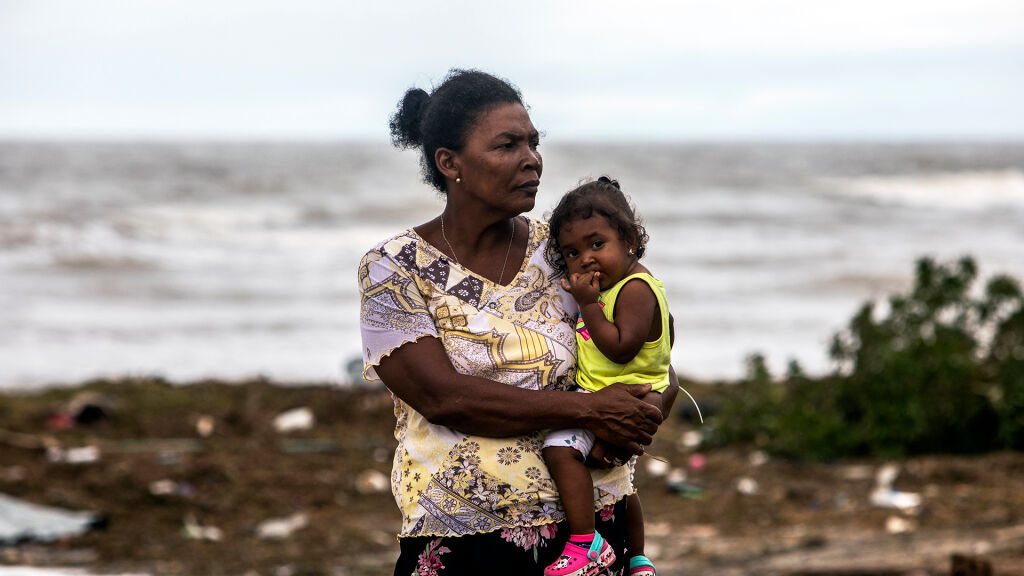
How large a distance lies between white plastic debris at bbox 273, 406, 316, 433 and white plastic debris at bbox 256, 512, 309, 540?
1.40 m

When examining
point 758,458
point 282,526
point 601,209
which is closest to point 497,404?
point 601,209

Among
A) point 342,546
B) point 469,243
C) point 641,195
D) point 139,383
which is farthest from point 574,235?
point 641,195

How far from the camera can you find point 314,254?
18.2 meters

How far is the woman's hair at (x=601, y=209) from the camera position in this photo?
7.89ft

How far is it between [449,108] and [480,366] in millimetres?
612

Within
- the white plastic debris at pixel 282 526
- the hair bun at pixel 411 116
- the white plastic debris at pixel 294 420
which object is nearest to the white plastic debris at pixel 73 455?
the white plastic debris at pixel 294 420

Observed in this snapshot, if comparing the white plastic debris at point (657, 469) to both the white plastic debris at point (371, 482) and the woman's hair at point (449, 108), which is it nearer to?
the white plastic debris at point (371, 482)

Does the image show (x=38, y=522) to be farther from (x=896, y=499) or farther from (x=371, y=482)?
(x=896, y=499)

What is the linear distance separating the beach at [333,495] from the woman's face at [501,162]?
2845mm

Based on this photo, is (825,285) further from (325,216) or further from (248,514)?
(325,216)

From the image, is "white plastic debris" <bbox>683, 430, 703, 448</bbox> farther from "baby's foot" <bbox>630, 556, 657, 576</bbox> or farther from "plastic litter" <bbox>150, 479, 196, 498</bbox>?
"baby's foot" <bbox>630, 556, 657, 576</bbox>

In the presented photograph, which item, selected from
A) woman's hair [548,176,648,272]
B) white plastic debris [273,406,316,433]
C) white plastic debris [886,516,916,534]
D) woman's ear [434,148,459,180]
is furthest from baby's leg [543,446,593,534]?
white plastic debris [273,406,316,433]

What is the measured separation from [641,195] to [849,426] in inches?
927

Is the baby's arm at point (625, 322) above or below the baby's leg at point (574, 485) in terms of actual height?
above
